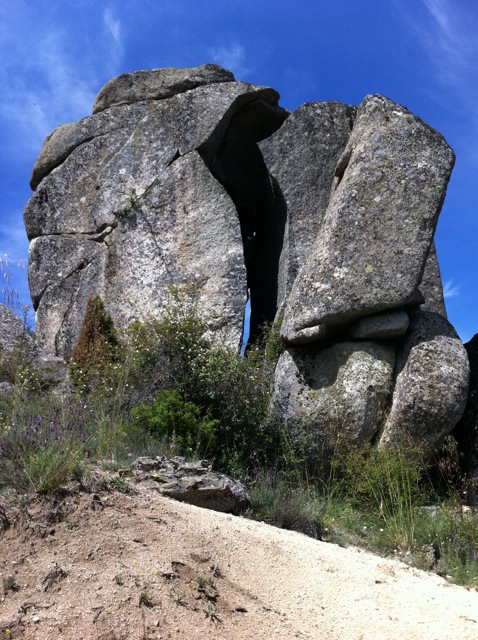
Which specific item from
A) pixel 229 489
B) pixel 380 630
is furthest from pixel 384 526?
pixel 380 630

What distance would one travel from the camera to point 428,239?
10.6m

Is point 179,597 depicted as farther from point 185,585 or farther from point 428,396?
point 428,396

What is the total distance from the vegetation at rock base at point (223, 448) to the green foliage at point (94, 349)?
0.04 meters

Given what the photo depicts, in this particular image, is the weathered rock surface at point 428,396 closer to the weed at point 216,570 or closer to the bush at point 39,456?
the bush at point 39,456

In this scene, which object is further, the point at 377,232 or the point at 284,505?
the point at 377,232

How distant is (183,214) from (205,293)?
1.55m

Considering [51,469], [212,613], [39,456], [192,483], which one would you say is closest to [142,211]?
[192,483]

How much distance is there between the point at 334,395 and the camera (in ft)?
34.1

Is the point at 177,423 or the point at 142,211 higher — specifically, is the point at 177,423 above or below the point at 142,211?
below

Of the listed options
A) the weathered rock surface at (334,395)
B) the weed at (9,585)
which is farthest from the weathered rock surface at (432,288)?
the weed at (9,585)

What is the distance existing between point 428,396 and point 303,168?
5.35m

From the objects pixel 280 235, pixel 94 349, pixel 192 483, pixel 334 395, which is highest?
pixel 280 235

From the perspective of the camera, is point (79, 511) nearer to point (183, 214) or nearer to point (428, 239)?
point (428, 239)

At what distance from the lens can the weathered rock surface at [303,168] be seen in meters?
13.8
